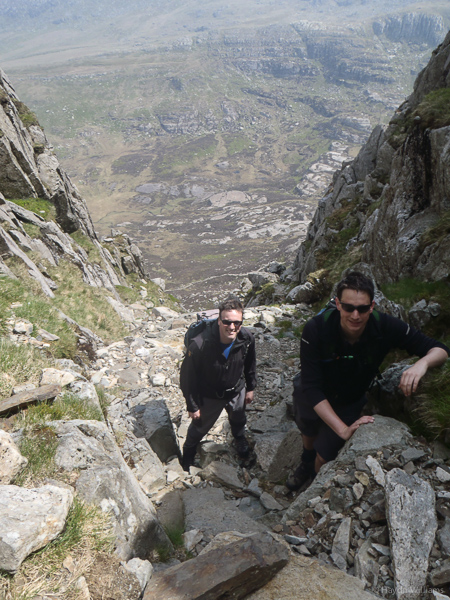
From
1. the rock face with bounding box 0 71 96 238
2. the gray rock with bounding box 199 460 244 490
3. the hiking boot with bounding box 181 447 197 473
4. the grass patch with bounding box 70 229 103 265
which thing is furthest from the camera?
the grass patch with bounding box 70 229 103 265

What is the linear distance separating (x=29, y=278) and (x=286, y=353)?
12.0 meters

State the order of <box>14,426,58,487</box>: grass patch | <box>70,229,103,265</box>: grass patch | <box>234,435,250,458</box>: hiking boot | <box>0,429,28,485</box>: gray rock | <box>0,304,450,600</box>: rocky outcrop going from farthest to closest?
<box>70,229,103,265</box>: grass patch → <box>234,435,250,458</box>: hiking boot → <box>14,426,58,487</box>: grass patch → <box>0,429,28,485</box>: gray rock → <box>0,304,450,600</box>: rocky outcrop

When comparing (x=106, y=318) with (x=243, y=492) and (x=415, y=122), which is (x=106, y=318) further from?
(x=415, y=122)

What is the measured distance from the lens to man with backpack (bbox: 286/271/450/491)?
5281 millimetres

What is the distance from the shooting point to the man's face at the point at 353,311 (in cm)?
521

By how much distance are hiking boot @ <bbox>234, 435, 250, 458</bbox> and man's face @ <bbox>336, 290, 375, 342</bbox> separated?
188 inches

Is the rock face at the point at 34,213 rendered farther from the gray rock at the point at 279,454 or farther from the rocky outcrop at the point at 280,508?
the gray rock at the point at 279,454

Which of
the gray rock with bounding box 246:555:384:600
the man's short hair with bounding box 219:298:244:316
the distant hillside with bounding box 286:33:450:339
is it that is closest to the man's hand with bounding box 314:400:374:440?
the gray rock with bounding box 246:555:384:600

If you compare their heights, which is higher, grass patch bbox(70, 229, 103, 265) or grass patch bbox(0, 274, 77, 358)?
grass patch bbox(0, 274, 77, 358)

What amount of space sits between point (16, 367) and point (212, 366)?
11.8 feet

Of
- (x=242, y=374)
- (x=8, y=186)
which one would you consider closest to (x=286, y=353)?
(x=242, y=374)

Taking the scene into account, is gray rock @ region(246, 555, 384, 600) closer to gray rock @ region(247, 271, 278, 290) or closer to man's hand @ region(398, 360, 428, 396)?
man's hand @ region(398, 360, 428, 396)

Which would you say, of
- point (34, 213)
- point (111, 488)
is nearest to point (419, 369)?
point (111, 488)

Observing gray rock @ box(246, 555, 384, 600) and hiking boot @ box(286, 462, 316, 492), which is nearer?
gray rock @ box(246, 555, 384, 600)
